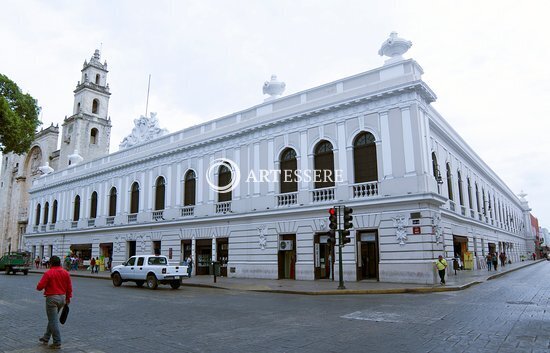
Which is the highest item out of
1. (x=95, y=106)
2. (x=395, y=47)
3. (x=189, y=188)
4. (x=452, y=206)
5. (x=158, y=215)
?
(x=95, y=106)

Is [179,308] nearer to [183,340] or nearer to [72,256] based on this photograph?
[183,340]

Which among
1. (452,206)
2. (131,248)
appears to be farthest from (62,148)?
(452,206)

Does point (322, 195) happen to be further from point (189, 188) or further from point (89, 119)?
point (89, 119)

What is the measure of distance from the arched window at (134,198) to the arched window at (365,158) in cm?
2032

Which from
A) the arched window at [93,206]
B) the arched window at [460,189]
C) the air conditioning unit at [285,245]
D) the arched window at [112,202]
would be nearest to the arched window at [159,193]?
the arched window at [112,202]

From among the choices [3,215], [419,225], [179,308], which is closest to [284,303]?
[179,308]

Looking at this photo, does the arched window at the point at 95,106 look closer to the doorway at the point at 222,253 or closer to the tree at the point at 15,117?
the tree at the point at 15,117

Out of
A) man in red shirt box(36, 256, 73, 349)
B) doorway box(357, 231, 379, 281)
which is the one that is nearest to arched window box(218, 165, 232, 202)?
doorway box(357, 231, 379, 281)

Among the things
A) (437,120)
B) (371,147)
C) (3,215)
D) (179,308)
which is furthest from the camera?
(3,215)

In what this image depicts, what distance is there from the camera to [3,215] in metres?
61.6

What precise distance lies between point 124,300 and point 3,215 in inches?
2317

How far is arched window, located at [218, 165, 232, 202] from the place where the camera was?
1091 inches

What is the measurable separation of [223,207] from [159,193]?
7.81 m

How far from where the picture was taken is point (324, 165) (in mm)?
23359
